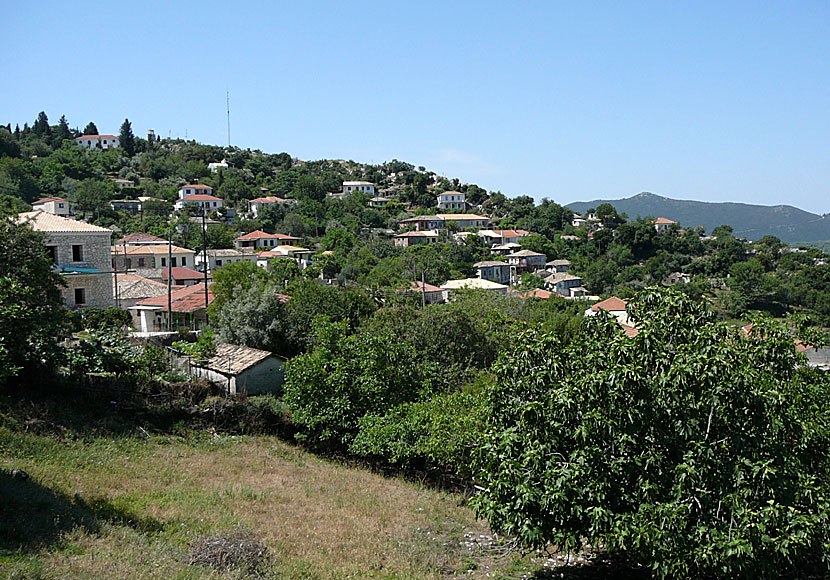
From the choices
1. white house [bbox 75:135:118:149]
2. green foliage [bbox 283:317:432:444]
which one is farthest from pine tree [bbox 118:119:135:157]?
green foliage [bbox 283:317:432:444]

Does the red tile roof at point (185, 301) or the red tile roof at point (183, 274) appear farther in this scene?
the red tile roof at point (183, 274)

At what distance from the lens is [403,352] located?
2275 cm

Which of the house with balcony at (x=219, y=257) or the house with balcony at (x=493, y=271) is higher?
the house with balcony at (x=219, y=257)

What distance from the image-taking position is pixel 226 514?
13.8m

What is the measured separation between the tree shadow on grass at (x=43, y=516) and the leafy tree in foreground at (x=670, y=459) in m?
7.20

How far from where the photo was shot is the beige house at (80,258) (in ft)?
112

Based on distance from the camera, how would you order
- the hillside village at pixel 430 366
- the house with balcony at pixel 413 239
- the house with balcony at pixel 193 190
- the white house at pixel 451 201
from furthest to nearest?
the white house at pixel 451 201, the house with balcony at pixel 193 190, the house with balcony at pixel 413 239, the hillside village at pixel 430 366

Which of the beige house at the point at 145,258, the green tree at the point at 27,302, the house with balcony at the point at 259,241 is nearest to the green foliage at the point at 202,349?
the green tree at the point at 27,302

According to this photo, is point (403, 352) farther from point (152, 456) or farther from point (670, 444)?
point (670, 444)

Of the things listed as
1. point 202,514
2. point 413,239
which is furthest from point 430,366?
point 413,239

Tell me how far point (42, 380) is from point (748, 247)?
114839 mm

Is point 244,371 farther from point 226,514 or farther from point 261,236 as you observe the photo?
point 261,236

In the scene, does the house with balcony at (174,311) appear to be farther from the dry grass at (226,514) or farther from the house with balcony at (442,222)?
the house with balcony at (442,222)

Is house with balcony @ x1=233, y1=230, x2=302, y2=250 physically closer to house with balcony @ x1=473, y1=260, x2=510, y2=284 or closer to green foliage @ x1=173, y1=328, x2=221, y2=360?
house with balcony @ x1=473, y1=260, x2=510, y2=284
